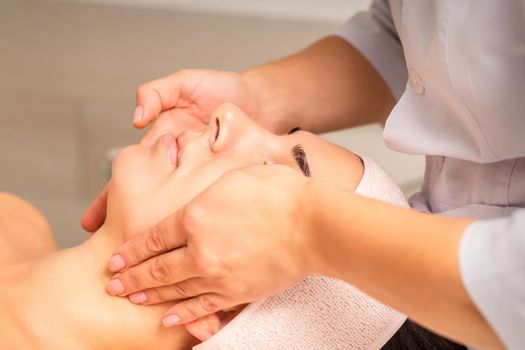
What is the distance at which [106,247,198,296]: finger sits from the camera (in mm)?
1052

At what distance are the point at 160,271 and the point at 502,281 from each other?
0.43 meters

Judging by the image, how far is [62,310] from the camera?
1.22 m

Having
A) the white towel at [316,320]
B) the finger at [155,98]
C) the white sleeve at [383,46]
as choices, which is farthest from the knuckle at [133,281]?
the white sleeve at [383,46]

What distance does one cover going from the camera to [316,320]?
1.17 metres

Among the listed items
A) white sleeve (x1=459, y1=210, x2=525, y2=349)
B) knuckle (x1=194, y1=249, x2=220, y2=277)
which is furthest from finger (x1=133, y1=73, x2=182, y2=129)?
white sleeve (x1=459, y1=210, x2=525, y2=349)

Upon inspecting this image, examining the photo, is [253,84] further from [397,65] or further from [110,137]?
[110,137]

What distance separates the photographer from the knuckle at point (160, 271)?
1.08 metres

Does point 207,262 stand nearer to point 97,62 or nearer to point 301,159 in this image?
point 301,159

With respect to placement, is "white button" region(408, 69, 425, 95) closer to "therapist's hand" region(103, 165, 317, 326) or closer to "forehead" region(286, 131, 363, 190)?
"forehead" region(286, 131, 363, 190)

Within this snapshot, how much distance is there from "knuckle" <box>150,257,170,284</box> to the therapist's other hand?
0.40 metres

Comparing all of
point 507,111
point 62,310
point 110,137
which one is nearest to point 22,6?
point 110,137

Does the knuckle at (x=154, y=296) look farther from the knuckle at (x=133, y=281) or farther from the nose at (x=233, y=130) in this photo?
the nose at (x=233, y=130)

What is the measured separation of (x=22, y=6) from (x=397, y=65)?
1.97 meters

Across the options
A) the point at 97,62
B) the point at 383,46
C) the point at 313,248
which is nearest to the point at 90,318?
the point at 313,248
